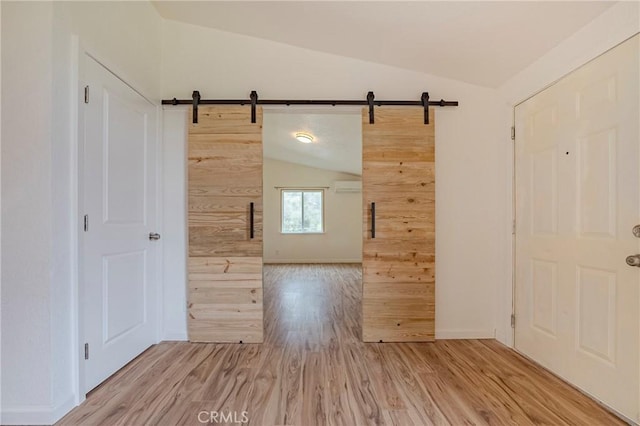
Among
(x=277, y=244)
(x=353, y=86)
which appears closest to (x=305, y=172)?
(x=277, y=244)

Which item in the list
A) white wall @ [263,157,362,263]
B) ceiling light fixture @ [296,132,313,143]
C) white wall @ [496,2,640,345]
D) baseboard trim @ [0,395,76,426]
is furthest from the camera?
white wall @ [263,157,362,263]

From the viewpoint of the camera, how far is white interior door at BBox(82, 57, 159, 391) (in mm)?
1800

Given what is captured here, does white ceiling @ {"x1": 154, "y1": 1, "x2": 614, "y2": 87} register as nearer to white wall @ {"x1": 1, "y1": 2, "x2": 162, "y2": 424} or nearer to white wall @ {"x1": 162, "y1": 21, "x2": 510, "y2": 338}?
white wall @ {"x1": 162, "y1": 21, "x2": 510, "y2": 338}

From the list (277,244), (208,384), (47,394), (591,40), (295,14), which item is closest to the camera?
(47,394)

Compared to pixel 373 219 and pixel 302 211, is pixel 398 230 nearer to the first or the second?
pixel 373 219

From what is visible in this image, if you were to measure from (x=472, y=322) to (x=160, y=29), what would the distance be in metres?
3.76

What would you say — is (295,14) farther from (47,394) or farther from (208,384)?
(47,394)

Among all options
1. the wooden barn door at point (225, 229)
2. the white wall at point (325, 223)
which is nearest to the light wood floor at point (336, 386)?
the wooden barn door at point (225, 229)

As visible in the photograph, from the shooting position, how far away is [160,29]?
260cm

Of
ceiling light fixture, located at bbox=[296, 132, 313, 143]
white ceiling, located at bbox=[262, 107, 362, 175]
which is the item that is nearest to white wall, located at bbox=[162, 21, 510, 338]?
white ceiling, located at bbox=[262, 107, 362, 175]

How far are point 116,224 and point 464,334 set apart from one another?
291 centimetres

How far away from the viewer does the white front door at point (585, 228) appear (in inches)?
61.8

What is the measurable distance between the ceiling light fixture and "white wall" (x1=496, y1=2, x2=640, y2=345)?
2.85m

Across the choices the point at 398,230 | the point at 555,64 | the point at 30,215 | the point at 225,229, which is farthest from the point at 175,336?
the point at 555,64
